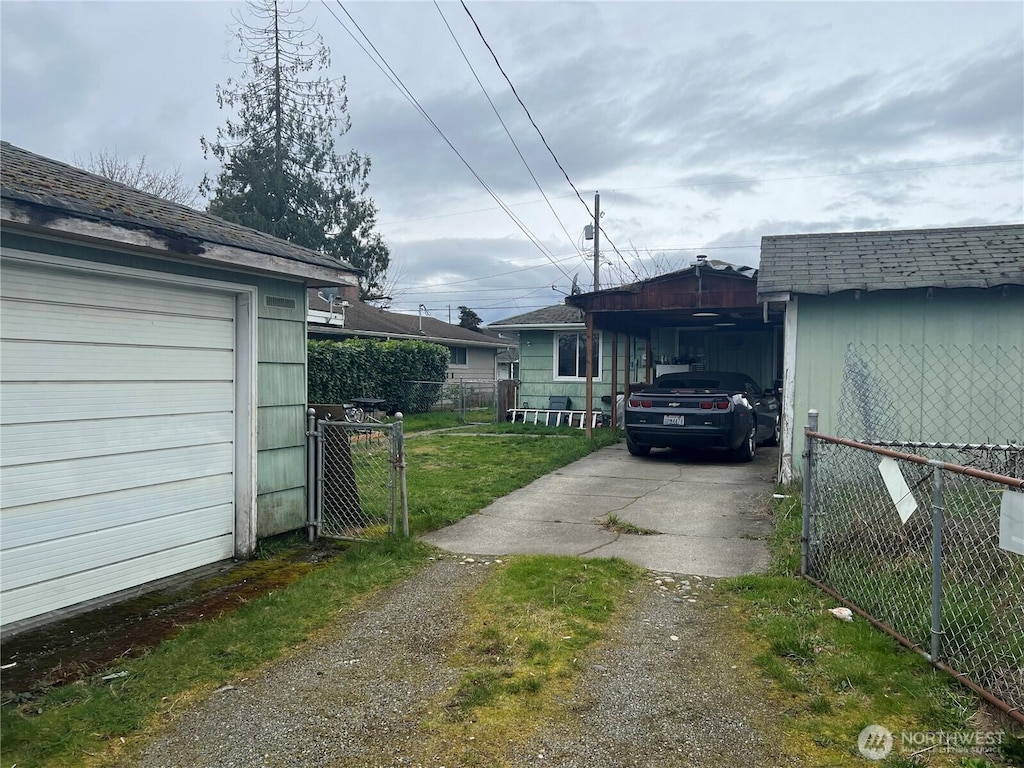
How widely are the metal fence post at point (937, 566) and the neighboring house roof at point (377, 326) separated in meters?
18.4

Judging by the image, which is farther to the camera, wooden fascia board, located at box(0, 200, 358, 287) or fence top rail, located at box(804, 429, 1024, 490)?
wooden fascia board, located at box(0, 200, 358, 287)

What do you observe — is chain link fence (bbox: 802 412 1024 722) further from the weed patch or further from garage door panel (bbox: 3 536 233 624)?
garage door panel (bbox: 3 536 233 624)

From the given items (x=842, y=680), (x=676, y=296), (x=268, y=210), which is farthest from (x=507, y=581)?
(x=268, y=210)

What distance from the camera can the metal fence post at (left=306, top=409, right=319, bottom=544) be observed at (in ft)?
19.9

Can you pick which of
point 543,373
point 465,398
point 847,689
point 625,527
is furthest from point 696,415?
point 465,398

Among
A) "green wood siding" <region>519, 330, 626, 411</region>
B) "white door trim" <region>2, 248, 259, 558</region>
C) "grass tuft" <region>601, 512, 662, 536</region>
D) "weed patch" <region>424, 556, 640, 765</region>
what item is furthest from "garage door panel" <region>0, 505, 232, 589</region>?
"green wood siding" <region>519, 330, 626, 411</region>

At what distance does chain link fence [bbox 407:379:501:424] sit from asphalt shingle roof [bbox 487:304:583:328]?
192cm

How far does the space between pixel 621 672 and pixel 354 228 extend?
2772cm

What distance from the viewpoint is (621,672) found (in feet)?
11.4

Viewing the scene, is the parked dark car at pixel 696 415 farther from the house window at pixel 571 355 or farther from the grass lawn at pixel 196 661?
the house window at pixel 571 355

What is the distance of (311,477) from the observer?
20.0ft

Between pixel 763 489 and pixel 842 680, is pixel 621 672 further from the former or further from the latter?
pixel 763 489

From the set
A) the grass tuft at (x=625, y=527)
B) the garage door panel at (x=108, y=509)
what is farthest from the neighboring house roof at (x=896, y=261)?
the garage door panel at (x=108, y=509)

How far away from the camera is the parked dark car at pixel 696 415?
9875 mm
